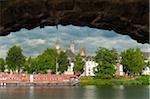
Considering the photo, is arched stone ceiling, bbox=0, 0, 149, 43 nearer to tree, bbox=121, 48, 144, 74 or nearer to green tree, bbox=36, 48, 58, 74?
green tree, bbox=36, 48, 58, 74

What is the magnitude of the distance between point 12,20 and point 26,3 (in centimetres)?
32

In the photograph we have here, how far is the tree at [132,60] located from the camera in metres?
111

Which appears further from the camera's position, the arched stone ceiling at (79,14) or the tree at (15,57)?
the tree at (15,57)

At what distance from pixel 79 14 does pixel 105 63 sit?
320 ft

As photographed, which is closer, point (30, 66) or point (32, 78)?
point (32, 78)

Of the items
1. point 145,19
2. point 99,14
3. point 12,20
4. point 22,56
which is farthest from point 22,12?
point 22,56

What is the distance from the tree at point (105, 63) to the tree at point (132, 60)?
10373mm

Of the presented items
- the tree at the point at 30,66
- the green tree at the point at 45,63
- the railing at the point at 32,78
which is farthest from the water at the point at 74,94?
the tree at the point at 30,66

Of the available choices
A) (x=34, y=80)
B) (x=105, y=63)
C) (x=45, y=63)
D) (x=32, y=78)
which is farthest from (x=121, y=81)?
(x=32, y=78)

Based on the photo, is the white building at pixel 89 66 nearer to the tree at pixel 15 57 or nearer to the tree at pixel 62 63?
the tree at pixel 62 63

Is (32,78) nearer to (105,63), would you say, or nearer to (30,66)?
(105,63)

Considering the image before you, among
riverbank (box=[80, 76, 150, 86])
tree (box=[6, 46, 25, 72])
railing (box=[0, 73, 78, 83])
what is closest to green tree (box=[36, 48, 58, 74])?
tree (box=[6, 46, 25, 72])

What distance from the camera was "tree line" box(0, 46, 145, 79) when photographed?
100562mm

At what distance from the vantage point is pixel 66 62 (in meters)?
113
